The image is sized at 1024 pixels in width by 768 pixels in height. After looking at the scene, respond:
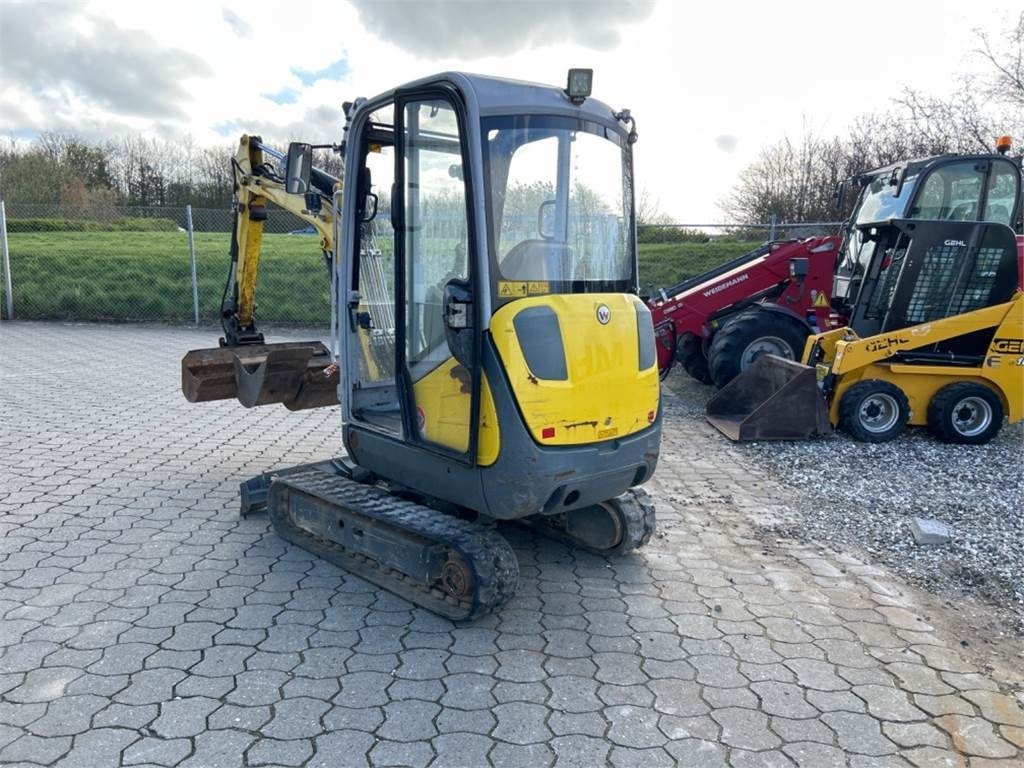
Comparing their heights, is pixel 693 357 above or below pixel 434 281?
below

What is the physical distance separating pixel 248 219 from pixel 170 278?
11631 mm

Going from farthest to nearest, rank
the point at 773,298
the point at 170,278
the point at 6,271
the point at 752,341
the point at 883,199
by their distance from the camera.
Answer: the point at 170,278, the point at 6,271, the point at 773,298, the point at 752,341, the point at 883,199

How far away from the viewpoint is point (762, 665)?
10.9ft

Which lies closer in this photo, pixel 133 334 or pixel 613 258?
pixel 613 258

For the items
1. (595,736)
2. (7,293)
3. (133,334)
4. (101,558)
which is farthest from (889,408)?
(7,293)

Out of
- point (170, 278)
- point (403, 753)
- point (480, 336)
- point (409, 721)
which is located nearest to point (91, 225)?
point (170, 278)

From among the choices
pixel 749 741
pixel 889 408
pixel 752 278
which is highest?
pixel 752 278

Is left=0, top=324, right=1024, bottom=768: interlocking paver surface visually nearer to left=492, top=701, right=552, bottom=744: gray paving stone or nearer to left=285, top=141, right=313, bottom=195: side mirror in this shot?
left=492, top=701, right=552, bottom=744: gray paving stone

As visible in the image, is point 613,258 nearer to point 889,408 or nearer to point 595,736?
point 595,736

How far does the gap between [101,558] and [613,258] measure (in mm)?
3222

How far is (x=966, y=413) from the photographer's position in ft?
23.4

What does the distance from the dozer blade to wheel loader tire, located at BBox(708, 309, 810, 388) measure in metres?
4.72

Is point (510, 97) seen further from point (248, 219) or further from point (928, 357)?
point (928, 357)

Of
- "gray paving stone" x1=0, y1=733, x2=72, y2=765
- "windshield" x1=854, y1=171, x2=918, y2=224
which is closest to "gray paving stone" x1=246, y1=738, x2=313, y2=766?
"gray paving stone" x1=0, y1=733, x2=72, y2=765
